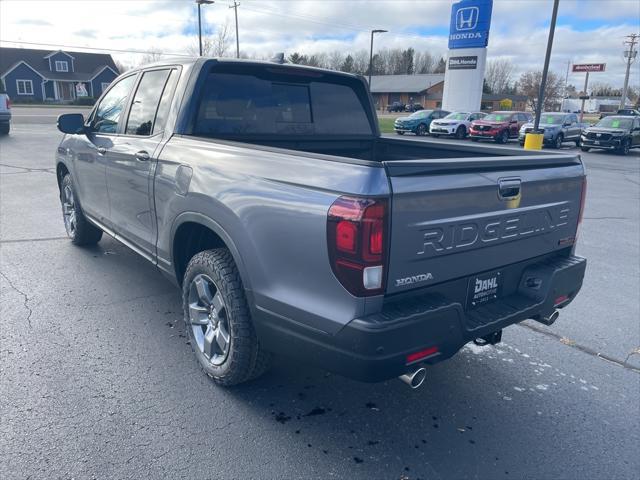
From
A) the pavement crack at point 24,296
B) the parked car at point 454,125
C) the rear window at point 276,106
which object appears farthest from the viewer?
the parked car at point 454,125

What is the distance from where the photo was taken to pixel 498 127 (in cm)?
2717

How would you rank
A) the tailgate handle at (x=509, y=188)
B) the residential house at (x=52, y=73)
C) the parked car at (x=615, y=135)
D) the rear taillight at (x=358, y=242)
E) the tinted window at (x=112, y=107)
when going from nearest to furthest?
the rear taillight at (x=358, y=242)
the tailgate handle at (x=509, y=188)
the tinted window at (x=112, y=107)
the parked car at (x=615, y=135)
the residential house at (x=52, y=73)

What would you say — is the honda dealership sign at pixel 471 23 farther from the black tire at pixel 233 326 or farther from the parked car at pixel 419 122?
the black tire at pixel 233 326

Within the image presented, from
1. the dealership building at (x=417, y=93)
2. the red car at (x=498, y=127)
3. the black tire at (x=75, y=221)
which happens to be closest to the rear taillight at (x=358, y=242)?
the black tire at (x=75, y=221)

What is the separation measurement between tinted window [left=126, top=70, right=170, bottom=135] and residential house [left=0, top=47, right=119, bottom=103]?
227 ft

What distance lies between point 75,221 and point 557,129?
79.9 ft

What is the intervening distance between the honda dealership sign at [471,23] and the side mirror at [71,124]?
102ft

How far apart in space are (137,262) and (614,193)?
11.3 meters

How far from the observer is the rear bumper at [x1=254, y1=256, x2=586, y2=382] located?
233cm

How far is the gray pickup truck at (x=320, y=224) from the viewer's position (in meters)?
2.35

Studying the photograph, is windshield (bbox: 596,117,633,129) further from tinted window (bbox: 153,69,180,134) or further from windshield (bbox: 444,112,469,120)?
tinted window (bbox: 153,69,180,134)

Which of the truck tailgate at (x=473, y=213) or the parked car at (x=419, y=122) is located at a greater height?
the truck tailgate at (x=473, y=213)

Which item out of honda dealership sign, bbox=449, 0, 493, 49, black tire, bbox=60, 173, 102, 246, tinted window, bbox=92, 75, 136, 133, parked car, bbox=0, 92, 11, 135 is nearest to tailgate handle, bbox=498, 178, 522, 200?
tinted window, bbox=92, 75, 136, 133

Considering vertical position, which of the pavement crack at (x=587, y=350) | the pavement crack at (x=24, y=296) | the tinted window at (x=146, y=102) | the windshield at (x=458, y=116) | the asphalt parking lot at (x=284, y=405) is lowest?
the pavement crack at (x=587, y=350)
